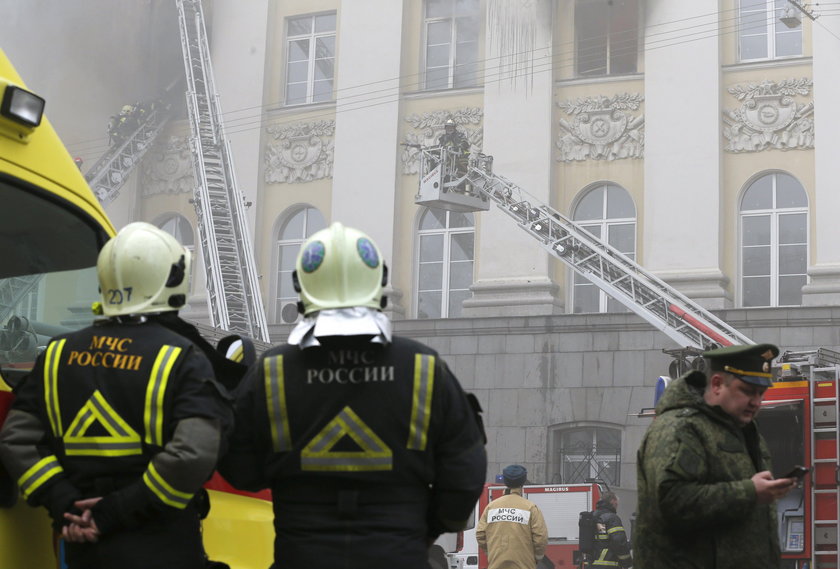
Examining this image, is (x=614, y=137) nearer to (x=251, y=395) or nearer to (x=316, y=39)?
(x=316, y=39)

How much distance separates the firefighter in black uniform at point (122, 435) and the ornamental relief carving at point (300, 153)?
23.2 meters

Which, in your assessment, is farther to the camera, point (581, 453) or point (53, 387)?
point (581, 453)

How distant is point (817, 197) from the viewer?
22.1 meters

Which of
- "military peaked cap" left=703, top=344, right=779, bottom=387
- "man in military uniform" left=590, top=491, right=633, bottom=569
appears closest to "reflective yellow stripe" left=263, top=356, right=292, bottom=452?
"military peaked cap" left=703, top=344, right=779, bottom=387

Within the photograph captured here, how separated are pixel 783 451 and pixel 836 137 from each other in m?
12.0

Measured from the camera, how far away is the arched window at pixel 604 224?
23.7 metres

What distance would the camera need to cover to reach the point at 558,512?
53.4 feet

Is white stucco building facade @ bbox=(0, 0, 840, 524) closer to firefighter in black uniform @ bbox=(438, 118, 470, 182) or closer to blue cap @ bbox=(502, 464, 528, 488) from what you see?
firefighter in black uniform @ bbox=(438, 118, 470, 182)

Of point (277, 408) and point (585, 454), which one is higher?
point (277, 408)

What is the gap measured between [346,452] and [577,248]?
705 inches

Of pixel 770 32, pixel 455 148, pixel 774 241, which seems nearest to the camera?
pixel 455 148

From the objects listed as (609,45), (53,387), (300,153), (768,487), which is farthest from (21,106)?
(300,153)

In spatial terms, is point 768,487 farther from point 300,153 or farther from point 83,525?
point 300,153

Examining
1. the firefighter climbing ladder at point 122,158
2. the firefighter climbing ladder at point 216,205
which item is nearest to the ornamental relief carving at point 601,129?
the firefighter climbing ladder at point 216,205
